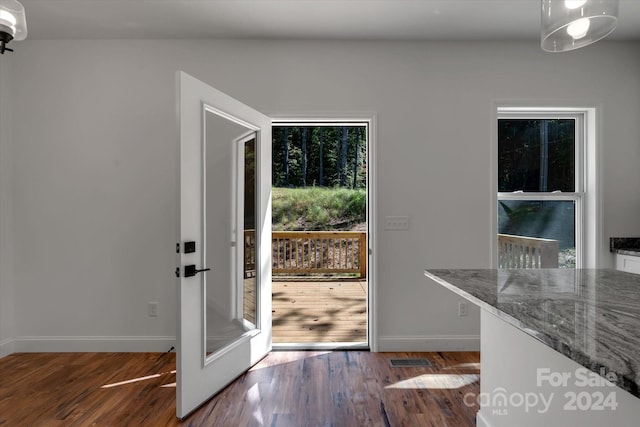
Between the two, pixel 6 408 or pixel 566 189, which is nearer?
pixel 6 408

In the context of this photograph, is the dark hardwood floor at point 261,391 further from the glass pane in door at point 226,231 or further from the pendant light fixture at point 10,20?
the pendant light fixture at point 10,20

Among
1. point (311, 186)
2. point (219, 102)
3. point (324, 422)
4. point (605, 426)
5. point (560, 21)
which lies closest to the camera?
point (605, 426)

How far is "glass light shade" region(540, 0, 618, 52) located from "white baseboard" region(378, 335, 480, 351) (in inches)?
94.2

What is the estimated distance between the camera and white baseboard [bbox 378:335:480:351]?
9.93ft

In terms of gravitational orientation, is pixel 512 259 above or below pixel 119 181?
below

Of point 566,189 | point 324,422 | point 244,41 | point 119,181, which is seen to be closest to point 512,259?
point 566,189

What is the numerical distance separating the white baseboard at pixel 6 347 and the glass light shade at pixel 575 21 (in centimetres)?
415

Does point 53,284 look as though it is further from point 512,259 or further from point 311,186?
point 311,186

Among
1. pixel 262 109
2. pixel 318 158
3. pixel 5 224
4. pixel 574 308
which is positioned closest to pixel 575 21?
pixel 574 308

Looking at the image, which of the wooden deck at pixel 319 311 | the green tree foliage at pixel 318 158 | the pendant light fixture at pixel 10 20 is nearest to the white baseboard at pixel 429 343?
the wooden deck at pixel 319 311

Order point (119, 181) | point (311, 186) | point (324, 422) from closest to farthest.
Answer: point (324, 422)
point (119, 181)
point (311, 186)

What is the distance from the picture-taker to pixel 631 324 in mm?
896

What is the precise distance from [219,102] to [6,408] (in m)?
2.31

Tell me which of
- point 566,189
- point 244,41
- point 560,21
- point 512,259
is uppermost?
point 244,41
